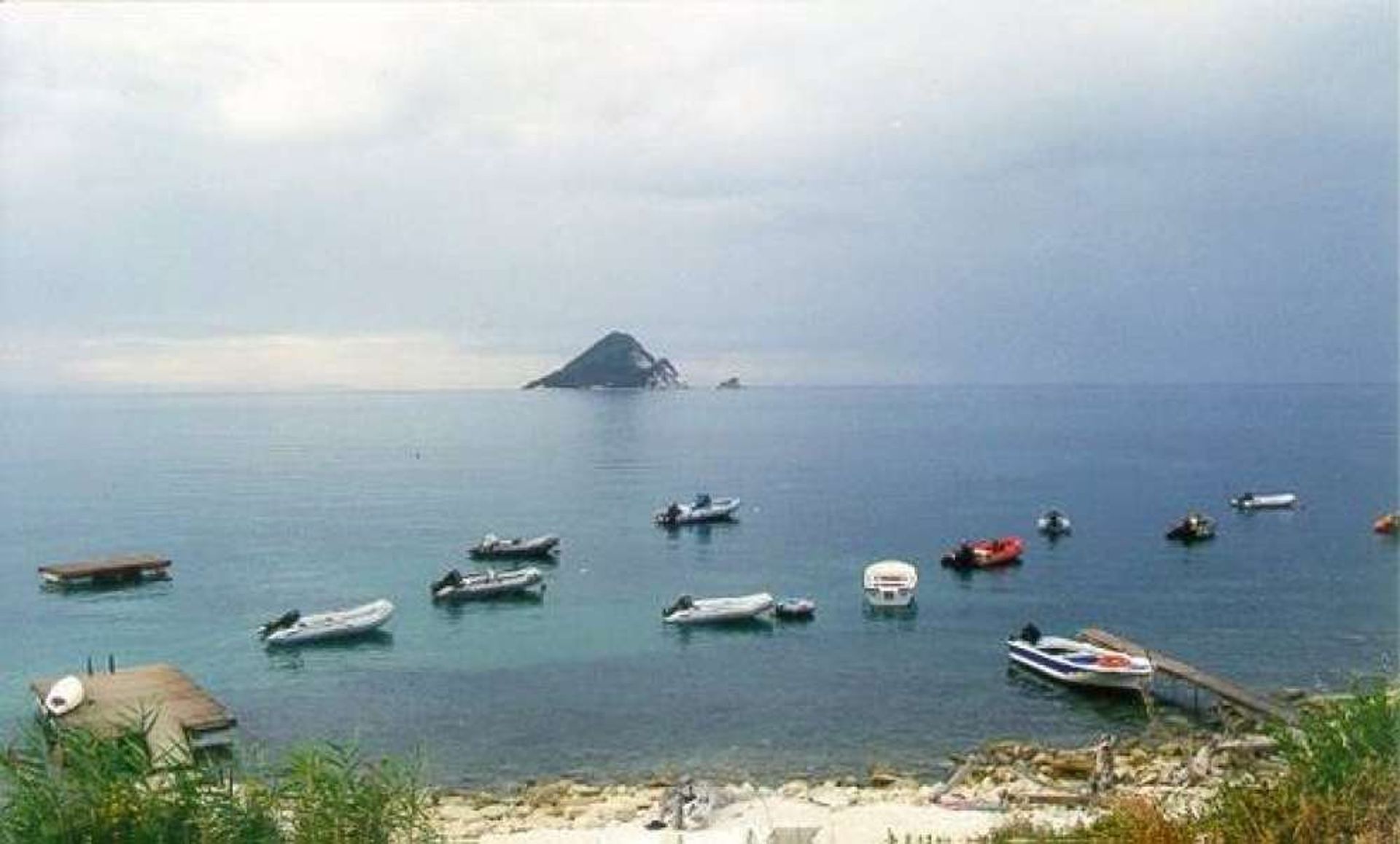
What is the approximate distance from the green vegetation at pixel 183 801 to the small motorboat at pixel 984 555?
5209cm

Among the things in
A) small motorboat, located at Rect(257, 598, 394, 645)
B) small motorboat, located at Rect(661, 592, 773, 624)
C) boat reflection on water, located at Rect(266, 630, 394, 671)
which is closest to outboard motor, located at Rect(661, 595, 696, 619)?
small motorboat, located at Rect(661, 592, 773, 624)

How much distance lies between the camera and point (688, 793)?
2606 centimetres

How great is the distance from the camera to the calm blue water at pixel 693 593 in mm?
36281

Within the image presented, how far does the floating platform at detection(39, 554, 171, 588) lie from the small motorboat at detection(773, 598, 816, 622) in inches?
1452

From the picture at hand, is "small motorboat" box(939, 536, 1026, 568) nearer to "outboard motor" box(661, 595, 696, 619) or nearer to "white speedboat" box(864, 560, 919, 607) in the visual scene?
"white speedboat" box(864, 560, 919, 607)

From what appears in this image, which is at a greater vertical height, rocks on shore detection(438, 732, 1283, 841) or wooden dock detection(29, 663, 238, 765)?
wooden dock detection(29, 663, 238, 765)

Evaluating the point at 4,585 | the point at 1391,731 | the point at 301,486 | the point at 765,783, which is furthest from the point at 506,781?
the point at 301,486

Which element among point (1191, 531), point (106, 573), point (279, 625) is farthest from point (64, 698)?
point (1191, 531)

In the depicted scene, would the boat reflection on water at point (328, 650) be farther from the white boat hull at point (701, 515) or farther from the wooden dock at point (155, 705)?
the white boat hull at point (701, 515)

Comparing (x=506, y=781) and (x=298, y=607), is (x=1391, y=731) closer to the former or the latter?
(x=506, y=781)

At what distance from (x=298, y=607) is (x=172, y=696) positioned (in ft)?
69.8

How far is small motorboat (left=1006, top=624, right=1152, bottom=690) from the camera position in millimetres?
37250

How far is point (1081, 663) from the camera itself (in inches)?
1510

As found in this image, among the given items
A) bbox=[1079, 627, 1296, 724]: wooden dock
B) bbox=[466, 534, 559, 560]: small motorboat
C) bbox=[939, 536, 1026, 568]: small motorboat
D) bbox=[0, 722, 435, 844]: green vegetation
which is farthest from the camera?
bbox=[466, 534, 559, 560]: small motorboat
